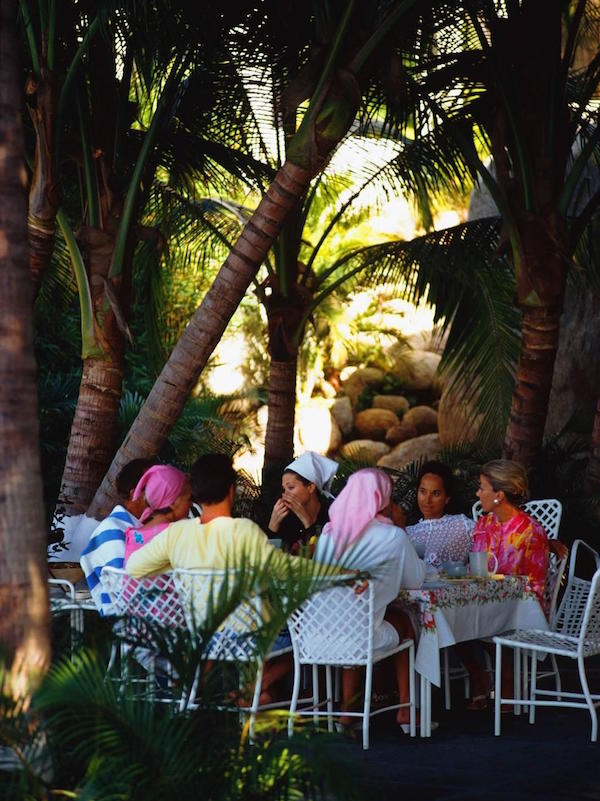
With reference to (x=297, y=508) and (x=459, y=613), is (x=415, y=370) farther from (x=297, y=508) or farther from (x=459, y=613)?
(x=459, y=613)

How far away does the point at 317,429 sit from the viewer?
85.1 ft

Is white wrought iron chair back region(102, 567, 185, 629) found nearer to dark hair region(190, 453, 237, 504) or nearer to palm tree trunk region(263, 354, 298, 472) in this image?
dark hair region(190, 453, 237, 504)

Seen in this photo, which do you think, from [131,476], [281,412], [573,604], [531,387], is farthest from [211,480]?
[281,412]

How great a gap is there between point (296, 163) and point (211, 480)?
11.1 feet

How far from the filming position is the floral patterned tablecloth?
619 centimetres

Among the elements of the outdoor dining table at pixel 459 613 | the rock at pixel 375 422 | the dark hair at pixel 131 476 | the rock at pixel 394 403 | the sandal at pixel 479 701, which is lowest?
the sandal at pixel 479 701

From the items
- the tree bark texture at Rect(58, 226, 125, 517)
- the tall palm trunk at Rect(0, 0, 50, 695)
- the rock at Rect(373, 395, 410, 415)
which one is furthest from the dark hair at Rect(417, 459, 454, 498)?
the rock at Rect(373, 395, 410, 415)

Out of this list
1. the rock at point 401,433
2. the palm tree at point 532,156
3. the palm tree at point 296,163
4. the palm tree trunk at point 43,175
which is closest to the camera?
the palm tree at point 296,163

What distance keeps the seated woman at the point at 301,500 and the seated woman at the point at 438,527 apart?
2.24ft

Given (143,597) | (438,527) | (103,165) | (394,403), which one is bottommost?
(143,597)

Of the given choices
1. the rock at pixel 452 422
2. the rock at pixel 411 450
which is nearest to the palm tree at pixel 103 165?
the rock at pixel 452 422

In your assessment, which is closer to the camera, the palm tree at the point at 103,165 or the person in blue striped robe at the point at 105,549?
the person in blue striped robe at the point at 105,549

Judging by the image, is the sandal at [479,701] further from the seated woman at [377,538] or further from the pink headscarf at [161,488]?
the pink headscarf at [161,488]

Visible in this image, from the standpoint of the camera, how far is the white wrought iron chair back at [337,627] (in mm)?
5770
